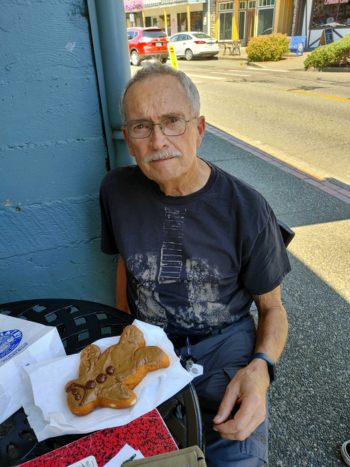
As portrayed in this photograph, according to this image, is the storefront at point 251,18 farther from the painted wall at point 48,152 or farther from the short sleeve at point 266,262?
the short sleeve at point 266,262

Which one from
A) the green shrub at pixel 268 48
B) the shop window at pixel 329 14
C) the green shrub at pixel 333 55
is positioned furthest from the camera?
the shop window at pixel 329 14

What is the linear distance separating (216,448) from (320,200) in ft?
11.2

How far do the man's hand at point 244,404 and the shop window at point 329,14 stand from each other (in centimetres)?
2500

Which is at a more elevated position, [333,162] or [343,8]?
[343,8]

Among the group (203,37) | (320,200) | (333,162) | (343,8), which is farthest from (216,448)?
(343,8)

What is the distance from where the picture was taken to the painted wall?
150 cm

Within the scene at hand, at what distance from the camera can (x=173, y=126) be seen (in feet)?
4.42

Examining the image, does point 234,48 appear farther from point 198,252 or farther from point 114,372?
point 114,372

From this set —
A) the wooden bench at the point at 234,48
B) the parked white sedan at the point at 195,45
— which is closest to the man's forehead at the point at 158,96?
the parked white sedan at the point at 195,45

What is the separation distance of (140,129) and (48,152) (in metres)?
0.57

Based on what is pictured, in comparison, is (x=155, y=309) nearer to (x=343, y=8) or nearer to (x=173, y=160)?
(x=173, y=160)

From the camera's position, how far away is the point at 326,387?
Result: 2.02 meters

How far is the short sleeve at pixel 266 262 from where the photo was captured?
138cm

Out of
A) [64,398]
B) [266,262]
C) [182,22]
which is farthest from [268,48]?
[64,398]
